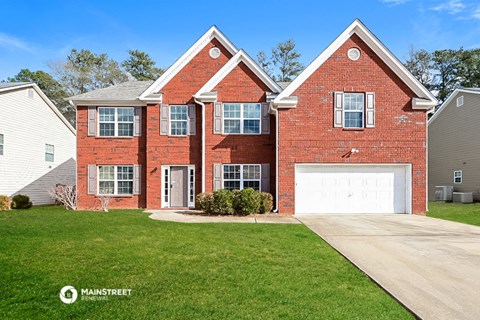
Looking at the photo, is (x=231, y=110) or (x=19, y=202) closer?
(x=231, y=110)

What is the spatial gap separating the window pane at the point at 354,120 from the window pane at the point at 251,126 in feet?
13.6

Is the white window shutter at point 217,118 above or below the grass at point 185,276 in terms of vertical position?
above

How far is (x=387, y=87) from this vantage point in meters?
14.3

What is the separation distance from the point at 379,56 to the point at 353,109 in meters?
2.63

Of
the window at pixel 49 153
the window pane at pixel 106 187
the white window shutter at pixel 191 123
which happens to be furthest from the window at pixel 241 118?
the window at pixel 49 153

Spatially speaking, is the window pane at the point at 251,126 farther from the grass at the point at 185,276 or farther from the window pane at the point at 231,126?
the grass at the point at 185,276

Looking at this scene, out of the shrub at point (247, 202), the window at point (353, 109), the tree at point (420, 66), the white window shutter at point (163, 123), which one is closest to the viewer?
the shrub at point (247, 202)

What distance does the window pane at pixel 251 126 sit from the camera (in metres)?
15.6

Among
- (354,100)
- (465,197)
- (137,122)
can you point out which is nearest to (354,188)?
(354,100)

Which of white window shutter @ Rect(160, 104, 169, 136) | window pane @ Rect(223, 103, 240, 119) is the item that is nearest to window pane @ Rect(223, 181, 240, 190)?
window pane @ Rect(223, 103, 240, 119)

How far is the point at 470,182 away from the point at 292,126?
1559 centimetres

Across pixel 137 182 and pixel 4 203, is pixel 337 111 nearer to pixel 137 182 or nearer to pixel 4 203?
pixel 137 182

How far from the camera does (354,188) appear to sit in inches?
564

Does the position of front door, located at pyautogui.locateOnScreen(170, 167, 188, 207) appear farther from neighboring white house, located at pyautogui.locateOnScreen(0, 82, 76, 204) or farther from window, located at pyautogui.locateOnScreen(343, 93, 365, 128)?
neighboring white house, located at pyautogui.locateOnScreen(0, 82, 76, 204)
